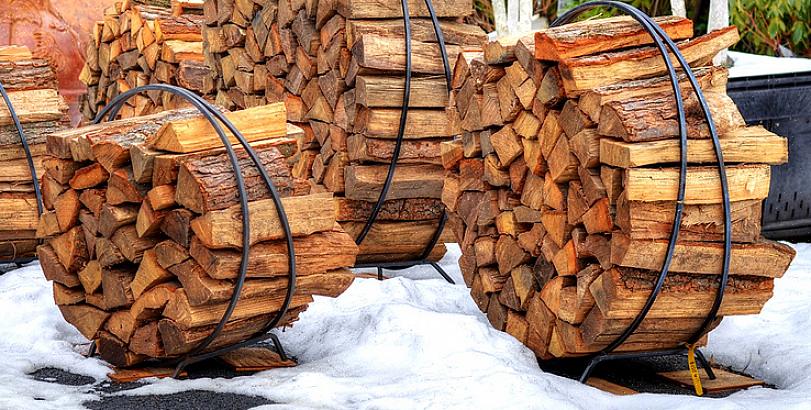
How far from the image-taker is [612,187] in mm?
3232

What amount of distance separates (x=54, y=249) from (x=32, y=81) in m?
1.81

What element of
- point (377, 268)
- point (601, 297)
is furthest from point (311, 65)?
point (601, 297)

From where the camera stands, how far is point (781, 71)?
560cm

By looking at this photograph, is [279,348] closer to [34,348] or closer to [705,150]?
[34,348]

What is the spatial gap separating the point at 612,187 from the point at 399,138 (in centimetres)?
169

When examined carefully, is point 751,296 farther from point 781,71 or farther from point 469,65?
point 781,71

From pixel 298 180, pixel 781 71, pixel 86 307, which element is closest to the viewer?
pixel 298 180

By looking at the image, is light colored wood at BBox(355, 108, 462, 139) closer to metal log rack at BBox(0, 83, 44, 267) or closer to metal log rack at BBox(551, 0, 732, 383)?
metal log rack at BBox(551, 0, 732, 383)

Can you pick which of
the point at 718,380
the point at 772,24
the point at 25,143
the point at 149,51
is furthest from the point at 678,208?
the point at 772,24

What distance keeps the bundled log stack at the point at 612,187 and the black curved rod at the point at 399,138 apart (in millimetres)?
782

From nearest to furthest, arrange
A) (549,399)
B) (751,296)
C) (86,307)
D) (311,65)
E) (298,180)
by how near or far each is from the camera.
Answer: (549,399) < (751,296) < (298,180) < (86,307) < (311,65)

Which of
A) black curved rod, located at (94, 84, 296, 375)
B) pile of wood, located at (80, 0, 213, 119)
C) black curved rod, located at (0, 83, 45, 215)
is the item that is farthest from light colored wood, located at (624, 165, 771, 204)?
pile of wood, located at (80, 0, 213, 119)

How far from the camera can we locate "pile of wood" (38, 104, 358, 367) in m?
3.34

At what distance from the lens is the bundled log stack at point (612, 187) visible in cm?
318
